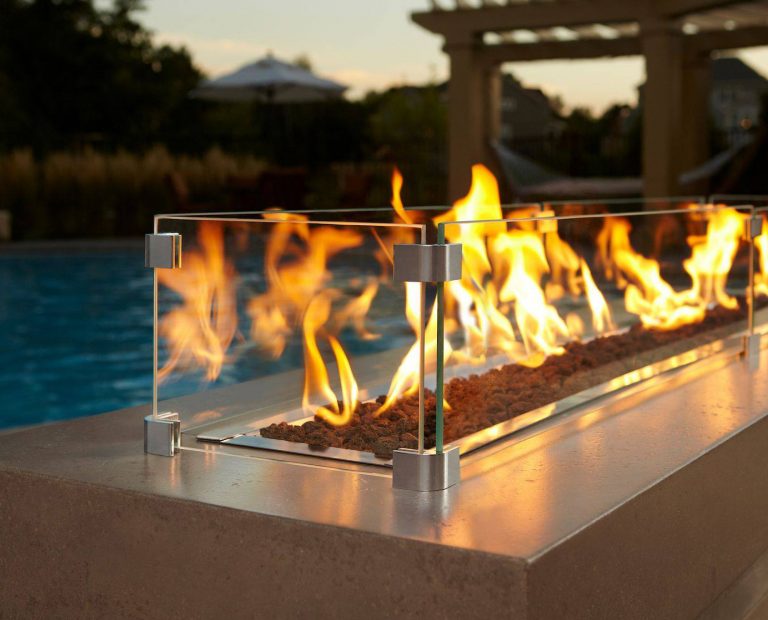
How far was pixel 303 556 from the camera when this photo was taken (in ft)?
6.43

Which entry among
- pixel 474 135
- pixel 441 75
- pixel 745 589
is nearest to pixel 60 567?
pixel 745 589

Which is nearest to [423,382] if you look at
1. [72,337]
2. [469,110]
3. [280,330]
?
[280,330]

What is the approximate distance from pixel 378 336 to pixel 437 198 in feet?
43.1

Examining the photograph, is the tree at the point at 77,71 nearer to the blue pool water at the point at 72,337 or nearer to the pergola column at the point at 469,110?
the pergola column at the point at 469,110

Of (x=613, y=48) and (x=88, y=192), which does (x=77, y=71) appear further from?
(x=613, y=48)

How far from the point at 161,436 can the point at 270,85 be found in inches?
625

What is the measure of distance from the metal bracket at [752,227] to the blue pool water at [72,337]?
3304mm

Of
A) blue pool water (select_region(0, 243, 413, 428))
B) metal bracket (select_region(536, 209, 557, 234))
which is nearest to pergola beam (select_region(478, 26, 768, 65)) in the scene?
blue pool water (select_region(0, 243, 413, 428))

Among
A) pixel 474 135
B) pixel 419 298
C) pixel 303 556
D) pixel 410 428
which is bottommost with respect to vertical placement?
pixel 303 556

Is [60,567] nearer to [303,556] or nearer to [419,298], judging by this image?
[303,556]

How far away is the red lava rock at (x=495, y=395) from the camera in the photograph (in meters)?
2.30

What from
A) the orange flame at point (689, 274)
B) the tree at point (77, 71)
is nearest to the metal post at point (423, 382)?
the orange flame at point (689, 274)

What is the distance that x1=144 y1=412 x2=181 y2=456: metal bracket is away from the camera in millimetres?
2465

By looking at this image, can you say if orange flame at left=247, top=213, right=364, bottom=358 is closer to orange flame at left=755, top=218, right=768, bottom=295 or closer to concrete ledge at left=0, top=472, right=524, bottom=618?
concrete ledge at left=0, top=472, right=524, bottom=618
